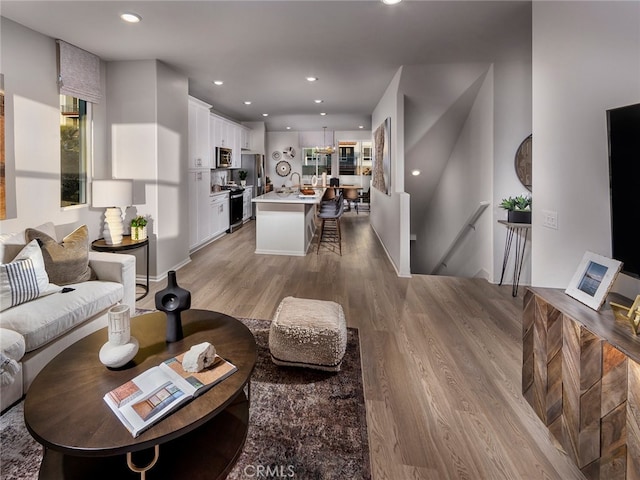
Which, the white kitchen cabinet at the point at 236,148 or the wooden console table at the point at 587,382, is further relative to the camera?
the white kitchen cabinet at the point at 236,148

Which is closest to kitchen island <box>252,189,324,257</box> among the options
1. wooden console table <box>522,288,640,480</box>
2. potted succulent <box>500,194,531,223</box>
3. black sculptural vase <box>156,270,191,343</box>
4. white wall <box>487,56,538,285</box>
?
white wall <box>487,56,538,285</box>

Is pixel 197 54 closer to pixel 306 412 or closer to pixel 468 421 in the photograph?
pixel 306 412

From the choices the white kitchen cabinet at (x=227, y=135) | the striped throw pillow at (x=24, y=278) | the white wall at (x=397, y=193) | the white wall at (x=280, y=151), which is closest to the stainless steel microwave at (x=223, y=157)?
the white kitchen cabinet at (x=227, y=135)

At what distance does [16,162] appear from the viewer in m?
3.04

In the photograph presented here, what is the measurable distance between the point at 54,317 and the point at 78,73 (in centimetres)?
278

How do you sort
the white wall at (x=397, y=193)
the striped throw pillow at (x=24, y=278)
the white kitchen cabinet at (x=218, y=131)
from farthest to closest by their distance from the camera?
1. the white kitchen cabinet at (x=218, y=131)
2. the white wall at (x=397, y=193)
3. the striped throw pillow at (x=24, y=278)

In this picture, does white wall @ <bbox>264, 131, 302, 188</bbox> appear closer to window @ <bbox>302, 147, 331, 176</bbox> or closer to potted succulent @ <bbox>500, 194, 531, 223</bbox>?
window @ <bbox>302, 147, 331, 176</bbox>

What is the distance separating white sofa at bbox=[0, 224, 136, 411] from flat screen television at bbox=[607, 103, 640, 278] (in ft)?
9.84

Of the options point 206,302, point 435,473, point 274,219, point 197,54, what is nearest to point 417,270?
point 274,219

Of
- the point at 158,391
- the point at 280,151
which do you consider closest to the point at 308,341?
the point at 158,391

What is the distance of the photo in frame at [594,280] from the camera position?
1535mm

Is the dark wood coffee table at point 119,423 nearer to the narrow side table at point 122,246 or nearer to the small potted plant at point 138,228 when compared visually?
the narrow side table at point 122,246

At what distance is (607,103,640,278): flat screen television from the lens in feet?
4.92

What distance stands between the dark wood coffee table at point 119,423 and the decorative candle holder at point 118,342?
2.3 inches
